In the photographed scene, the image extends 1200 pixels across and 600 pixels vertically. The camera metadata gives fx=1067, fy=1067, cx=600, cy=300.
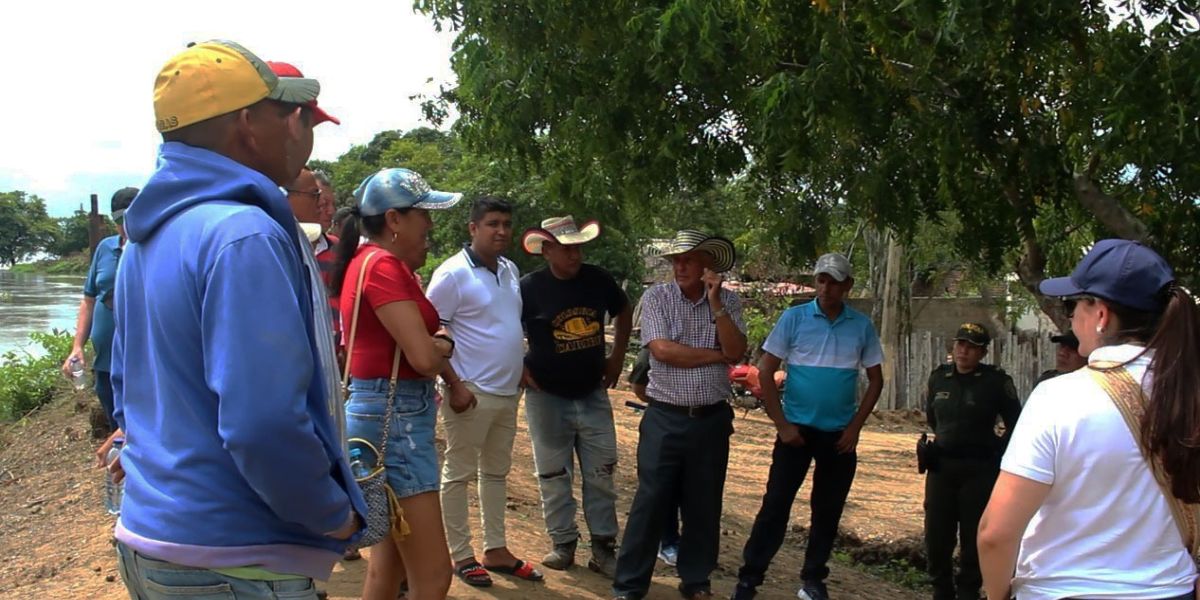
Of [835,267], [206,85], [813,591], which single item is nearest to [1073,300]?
[206,85]

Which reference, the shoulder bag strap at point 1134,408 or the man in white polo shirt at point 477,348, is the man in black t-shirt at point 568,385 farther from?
the shoulder bag strap at point 1134,408

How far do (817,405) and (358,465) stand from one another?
10.3 ft

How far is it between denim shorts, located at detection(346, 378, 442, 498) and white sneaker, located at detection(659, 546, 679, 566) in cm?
286

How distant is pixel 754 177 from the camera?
6.91 meters

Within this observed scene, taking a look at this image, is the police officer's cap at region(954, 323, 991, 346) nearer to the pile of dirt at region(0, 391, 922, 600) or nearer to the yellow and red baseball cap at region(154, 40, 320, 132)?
the pile of dirt at region(0, 391, 922, 600)

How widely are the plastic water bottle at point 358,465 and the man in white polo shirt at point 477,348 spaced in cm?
196

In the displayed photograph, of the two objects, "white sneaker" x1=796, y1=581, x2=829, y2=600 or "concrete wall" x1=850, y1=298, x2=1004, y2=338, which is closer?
"white sneaker" x1=796, y1=581, x2=829, y2=600

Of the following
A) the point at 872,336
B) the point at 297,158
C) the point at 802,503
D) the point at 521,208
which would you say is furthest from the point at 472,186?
the point at 297,158

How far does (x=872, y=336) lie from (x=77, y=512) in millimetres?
5449

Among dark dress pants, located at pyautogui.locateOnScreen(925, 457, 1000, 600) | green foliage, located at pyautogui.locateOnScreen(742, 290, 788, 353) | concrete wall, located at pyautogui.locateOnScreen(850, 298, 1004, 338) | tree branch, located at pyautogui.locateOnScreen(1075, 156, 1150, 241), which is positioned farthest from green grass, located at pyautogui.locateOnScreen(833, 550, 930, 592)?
concrete wall, located at pyautogui.locateOnScreen(850, 298, 1004, 338)

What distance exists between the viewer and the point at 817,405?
570 cm

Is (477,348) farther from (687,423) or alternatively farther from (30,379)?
(30,379)

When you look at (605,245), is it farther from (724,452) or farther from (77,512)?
(724,452)

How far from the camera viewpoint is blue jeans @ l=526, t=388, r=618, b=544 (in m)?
5.82
